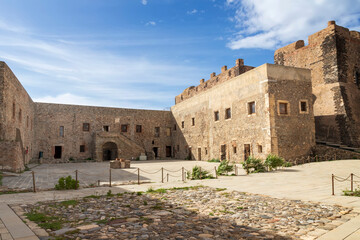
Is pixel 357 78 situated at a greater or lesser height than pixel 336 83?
greater

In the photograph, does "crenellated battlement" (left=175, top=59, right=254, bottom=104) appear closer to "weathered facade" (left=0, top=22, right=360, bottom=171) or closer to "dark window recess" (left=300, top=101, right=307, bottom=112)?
"weathered facade" (left=0, top=22, right=360, bottom=171)

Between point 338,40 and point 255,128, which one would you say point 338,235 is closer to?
point 255,128

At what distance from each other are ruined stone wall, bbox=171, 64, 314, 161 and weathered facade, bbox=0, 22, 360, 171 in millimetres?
72

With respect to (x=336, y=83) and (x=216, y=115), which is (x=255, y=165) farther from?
(x=336, y=83)

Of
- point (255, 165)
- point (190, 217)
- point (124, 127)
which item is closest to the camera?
point (190, 217)

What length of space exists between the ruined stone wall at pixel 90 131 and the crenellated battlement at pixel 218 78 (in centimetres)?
911

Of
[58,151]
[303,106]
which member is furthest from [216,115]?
[58,151]

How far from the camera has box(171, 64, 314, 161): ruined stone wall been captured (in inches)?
726

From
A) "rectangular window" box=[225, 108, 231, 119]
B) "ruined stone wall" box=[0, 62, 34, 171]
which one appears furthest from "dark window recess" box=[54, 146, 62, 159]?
"rectangular window" box=[225, 108, 231, 119]

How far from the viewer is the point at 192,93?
4025 centimetres

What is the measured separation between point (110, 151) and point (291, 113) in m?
22.9

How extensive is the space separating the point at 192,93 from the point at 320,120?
19.7 meters

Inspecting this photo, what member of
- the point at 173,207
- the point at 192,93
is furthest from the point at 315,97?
the point at 173,207

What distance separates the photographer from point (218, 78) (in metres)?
34.3
